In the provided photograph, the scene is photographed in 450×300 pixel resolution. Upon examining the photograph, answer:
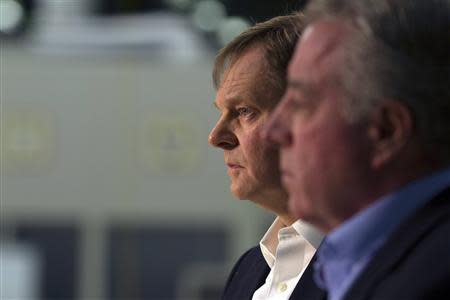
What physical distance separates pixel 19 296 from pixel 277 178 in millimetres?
7792

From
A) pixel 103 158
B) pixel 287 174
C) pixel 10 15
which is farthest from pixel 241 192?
pixel 10 15

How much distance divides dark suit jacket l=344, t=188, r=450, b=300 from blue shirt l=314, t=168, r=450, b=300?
1 cm

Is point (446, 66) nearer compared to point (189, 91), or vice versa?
point (446, 66)

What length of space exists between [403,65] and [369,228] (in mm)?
175

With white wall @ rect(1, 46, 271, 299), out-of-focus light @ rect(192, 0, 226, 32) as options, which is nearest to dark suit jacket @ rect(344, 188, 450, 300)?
white wall @ rect(1, 46, 271, 299)

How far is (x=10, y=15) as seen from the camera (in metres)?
10.3

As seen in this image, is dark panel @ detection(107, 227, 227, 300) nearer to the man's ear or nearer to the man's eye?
the man's eye

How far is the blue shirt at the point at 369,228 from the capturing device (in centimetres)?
116

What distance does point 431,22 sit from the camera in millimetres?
1185

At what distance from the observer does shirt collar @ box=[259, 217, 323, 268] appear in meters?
1.87

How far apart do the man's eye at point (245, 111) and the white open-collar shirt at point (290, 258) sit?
0.21 metres

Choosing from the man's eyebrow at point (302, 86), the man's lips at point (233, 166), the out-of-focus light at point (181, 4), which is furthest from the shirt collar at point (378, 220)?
the out-of-focus light at point (181, 4)

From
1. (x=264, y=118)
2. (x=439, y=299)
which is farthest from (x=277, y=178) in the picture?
(x=439, y=299)

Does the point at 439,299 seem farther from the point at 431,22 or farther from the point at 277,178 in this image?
the point at 277,178
